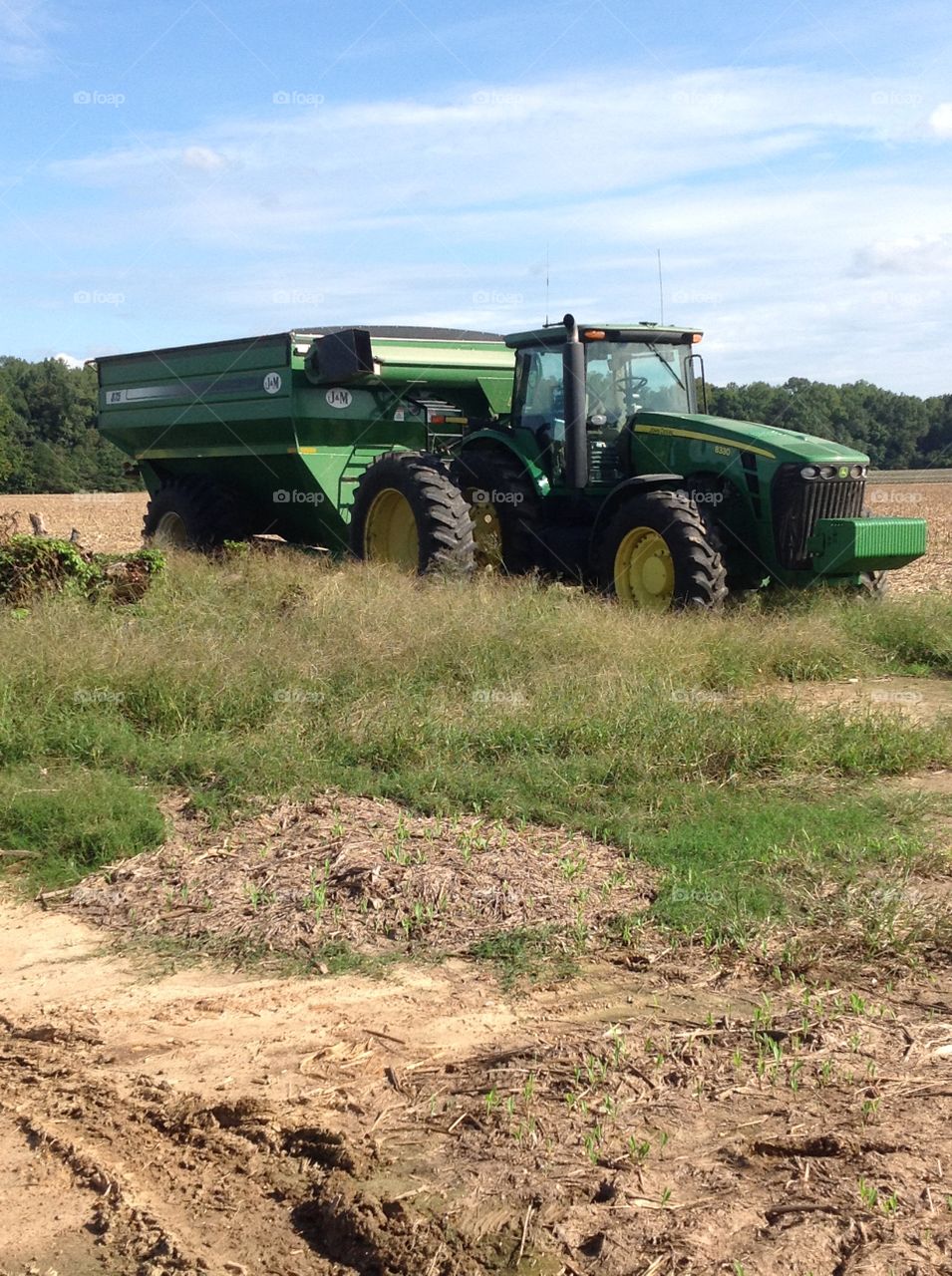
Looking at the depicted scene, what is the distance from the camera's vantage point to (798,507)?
10828mm

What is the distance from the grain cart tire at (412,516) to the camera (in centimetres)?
1173

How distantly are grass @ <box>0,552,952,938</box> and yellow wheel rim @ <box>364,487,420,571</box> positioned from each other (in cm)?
233

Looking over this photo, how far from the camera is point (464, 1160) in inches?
135

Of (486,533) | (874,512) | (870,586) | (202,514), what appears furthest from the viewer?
(874,512)

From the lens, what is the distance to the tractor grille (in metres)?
10.8

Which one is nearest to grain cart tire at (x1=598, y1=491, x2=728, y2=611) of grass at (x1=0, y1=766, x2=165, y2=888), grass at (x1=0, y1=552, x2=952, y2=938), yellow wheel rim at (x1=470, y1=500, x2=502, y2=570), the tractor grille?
grass at (x1=0, y1=552, x2=952, y2=938)
